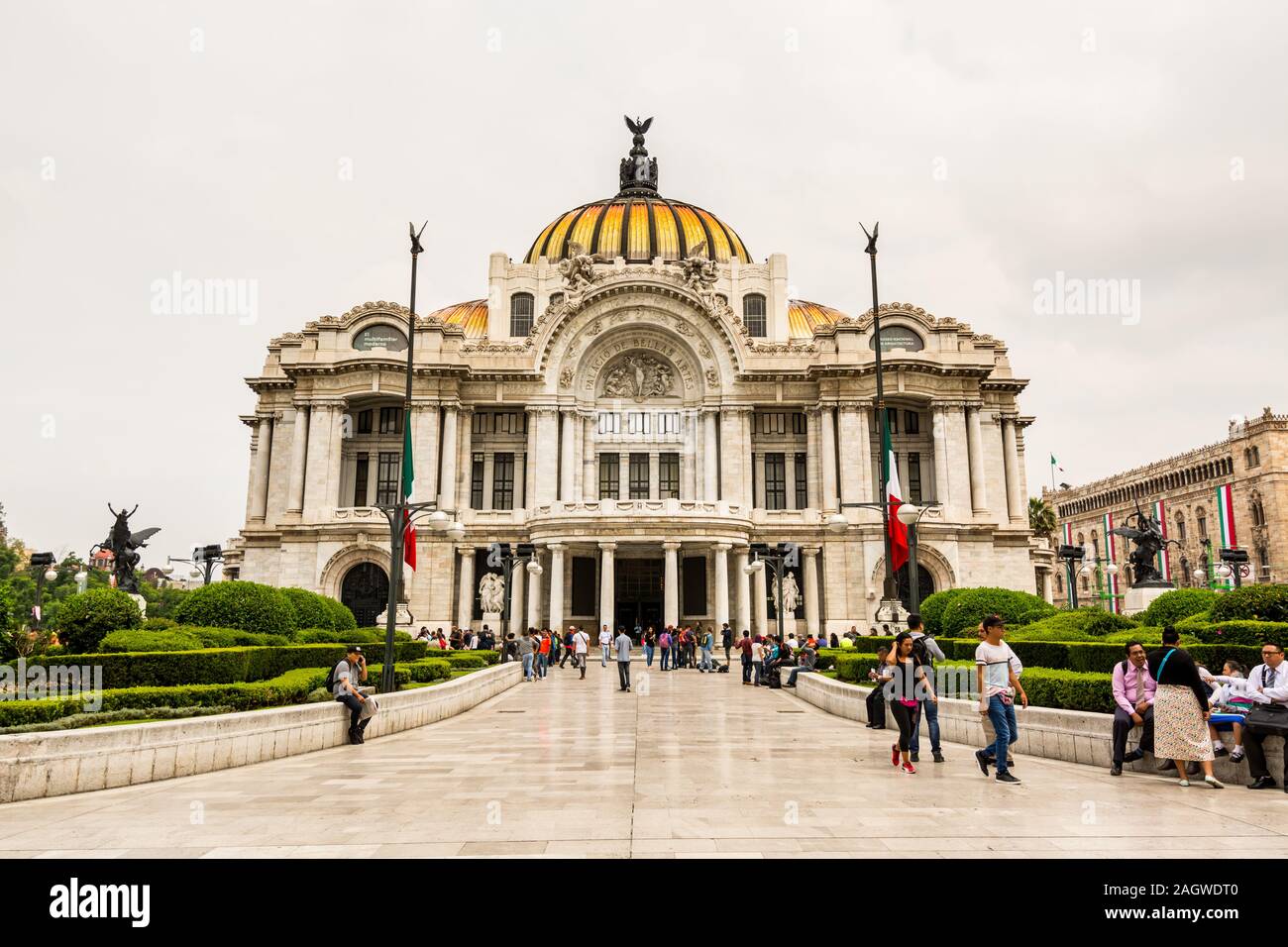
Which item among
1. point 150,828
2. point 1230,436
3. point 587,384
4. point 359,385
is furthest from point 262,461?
point 1230,436

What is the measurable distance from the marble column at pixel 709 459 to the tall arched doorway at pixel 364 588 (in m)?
19.9

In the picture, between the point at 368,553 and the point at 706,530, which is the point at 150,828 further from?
the point at 368,553

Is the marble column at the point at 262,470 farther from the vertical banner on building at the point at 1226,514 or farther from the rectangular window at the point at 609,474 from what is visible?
the vertical banner on building at the point at 1226,514

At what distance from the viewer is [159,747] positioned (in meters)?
12.7

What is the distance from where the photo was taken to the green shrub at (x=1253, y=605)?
18.8 meters

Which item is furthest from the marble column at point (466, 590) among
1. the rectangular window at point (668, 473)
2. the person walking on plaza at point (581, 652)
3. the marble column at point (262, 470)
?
the person walking on plaza at point (581, 652)

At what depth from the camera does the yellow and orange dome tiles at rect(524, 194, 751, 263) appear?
66375mm

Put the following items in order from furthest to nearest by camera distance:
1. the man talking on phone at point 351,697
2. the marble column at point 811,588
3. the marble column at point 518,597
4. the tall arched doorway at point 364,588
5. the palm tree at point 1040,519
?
the palm tree at point 1040,519 < the tall arched doorway at point 364,588 < the marble column at point 811,588 < the marble column at point 518,597 < the man talking on phone at point 351,697

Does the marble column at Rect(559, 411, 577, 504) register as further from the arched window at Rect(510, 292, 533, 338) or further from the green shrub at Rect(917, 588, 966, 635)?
the green shrub at Rect(917, 588, 966, 635)

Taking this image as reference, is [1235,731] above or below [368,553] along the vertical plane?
below

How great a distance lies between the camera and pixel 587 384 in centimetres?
5597

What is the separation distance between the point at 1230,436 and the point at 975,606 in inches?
2792

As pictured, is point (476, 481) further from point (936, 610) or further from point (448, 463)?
point (936, 610)

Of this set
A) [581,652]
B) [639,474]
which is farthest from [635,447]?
[581,652]
